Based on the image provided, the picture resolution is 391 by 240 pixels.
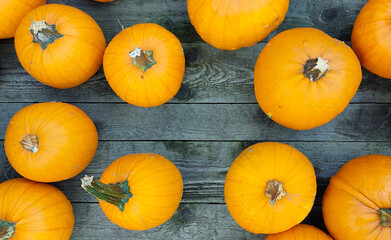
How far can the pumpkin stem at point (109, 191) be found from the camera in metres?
1.04

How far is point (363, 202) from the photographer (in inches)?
46.5

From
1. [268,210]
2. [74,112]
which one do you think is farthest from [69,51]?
[268,210]

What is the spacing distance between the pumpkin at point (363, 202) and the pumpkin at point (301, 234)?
57 millimetres

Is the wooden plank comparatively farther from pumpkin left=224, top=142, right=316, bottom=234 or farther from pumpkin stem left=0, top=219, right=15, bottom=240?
pumpkin stem left=0, top=219, right=15, bottom=240

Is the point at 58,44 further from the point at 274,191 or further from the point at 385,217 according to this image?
the point at 385,217

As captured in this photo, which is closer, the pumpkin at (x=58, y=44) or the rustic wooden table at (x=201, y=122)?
the pumpkin at (x=58, y=44)

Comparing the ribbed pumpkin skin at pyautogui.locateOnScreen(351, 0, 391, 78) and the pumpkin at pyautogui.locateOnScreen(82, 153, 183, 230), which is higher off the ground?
the ribbed pumpkin skin at pyautogui.locateOnScreen(351, 0, 391, 78)

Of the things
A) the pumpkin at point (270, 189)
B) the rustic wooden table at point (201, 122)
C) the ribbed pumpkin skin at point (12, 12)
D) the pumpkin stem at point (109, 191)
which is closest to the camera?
the pumpkin stem at point (109, 191)

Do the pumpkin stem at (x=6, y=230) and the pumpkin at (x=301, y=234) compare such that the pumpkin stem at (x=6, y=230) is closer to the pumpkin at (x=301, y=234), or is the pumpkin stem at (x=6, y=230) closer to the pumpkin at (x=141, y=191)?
the pumpkin at (x=141, y=191)

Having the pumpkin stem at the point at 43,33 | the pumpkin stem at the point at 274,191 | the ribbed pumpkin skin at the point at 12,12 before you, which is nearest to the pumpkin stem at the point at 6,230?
the pumpkin stem at the point at 43,33

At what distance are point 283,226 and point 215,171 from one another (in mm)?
391

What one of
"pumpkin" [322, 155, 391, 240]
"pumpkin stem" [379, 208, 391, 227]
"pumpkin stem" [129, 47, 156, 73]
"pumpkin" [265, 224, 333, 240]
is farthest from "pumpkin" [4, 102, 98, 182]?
"pumpkin stem" [379, 208, 391, 227]

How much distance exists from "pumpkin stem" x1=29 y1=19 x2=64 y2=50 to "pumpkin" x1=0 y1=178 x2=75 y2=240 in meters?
0.57

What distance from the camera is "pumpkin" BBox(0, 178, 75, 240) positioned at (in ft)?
4.01
